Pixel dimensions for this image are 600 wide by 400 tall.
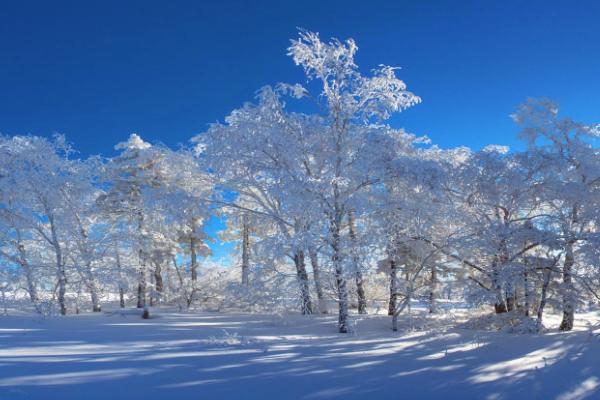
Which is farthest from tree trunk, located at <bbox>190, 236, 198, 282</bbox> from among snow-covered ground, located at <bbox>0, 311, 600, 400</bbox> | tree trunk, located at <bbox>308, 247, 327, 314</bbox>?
snow-covered ground, located at <bbox>0, 311, 600, 400</bbox>

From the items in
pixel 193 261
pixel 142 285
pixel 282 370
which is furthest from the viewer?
pixel 193 261

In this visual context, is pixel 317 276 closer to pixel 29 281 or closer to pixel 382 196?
pixel 382 196

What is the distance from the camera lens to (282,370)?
540 cm

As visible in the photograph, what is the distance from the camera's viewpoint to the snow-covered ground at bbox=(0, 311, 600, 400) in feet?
14.3

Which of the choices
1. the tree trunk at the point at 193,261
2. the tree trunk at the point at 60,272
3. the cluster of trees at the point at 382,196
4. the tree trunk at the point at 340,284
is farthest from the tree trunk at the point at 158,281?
the tree trunk at the point at 340,284

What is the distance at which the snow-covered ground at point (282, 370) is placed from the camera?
4348mm

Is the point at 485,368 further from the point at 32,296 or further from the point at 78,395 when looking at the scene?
the point at 32,296

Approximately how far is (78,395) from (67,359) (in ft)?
6.87

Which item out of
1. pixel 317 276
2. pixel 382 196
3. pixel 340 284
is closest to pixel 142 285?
pixel 317 276

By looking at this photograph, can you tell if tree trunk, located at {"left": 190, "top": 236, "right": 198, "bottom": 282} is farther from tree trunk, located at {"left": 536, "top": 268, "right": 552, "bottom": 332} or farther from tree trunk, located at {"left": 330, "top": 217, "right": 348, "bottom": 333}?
tree trunk, located at {"left": 536, "top": 268, "right": 552, "bottom": 332}

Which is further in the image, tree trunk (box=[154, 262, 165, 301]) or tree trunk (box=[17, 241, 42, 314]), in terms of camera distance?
tree trunk (box=[154, 262, 165, 301])

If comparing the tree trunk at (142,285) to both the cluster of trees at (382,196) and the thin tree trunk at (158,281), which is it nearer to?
the thin tree trunk at (158,281)

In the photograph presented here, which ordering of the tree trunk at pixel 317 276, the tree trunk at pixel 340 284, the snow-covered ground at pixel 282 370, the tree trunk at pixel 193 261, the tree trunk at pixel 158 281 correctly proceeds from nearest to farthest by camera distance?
1. the snow-covered ground at pixel 282 370
2. the tree trunk at pixel 340 284
3. the tree trunk at pixel 317 276
4. the tree trunk at pixel 158 281
5. the tree trunk at pixel 193 261

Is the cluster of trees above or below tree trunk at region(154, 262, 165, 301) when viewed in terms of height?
above
